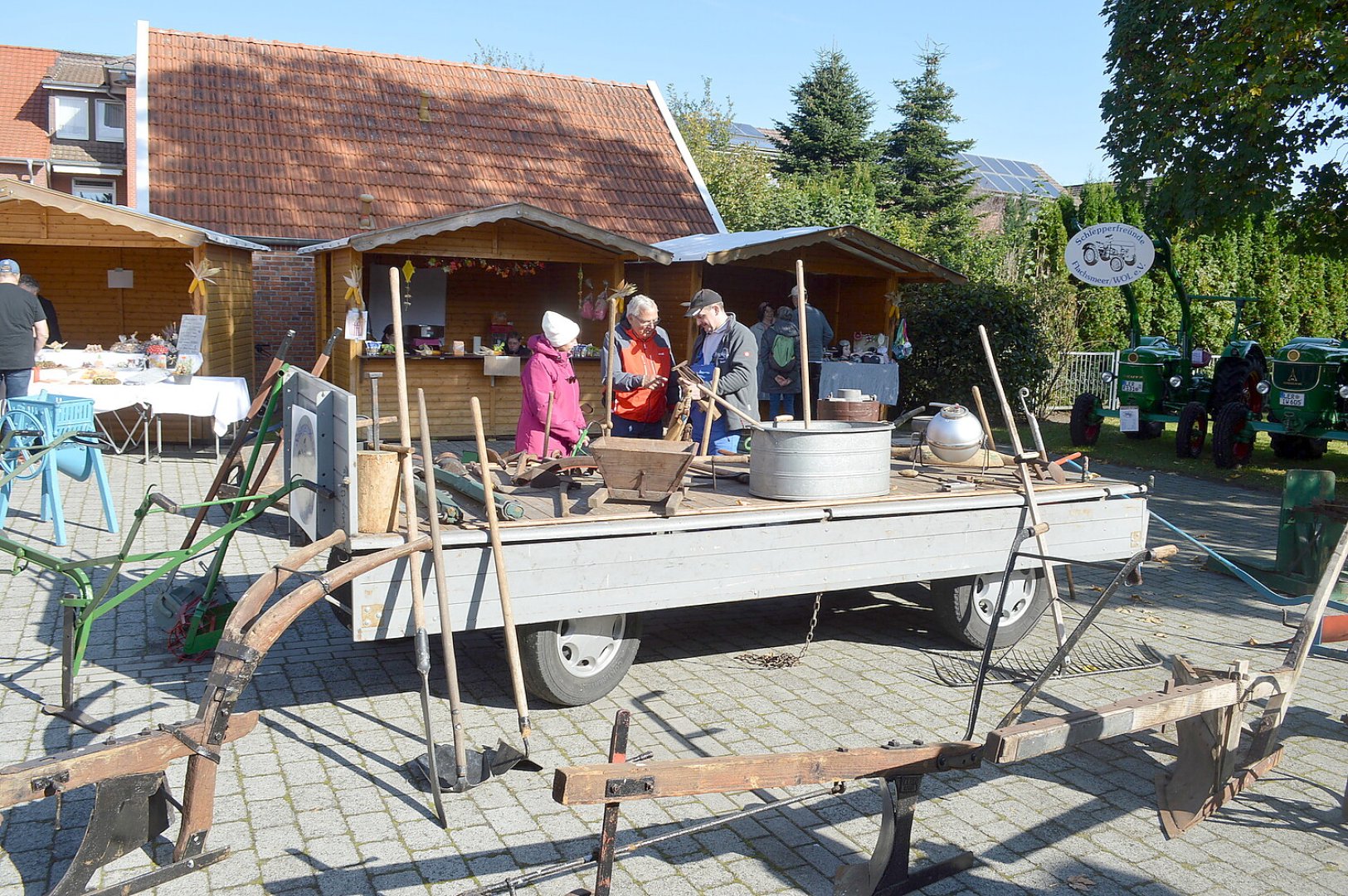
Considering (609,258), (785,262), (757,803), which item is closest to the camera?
(757,803)

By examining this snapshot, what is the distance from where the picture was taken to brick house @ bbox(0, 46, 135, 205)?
40281mm

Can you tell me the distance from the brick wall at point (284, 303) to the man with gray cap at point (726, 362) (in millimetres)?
9814

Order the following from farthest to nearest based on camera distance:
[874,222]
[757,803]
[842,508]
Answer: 1. [874,222]
2. [842,508]
3. [757,803]

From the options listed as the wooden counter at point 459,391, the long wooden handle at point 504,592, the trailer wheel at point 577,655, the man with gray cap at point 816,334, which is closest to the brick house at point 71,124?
the wooden counter at point 459,391

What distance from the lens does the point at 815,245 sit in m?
13.9

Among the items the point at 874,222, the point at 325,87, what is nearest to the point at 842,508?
the point at 325,87

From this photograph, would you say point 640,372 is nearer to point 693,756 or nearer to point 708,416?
point 708,416

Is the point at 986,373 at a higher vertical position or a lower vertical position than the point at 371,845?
higher

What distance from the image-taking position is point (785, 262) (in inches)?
569

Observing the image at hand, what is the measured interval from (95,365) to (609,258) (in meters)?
5.67

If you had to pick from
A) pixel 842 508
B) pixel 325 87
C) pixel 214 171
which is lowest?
pixel 842 508

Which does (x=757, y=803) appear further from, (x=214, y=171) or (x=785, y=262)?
(x=214, y=171)

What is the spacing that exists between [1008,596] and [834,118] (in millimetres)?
29269

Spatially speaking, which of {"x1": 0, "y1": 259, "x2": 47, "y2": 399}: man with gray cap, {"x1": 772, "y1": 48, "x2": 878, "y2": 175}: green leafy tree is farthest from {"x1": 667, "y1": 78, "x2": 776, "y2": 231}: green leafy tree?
{"x1": 0, "y1": 259, "x2": 47, "y2": 399}: man with gray cap
